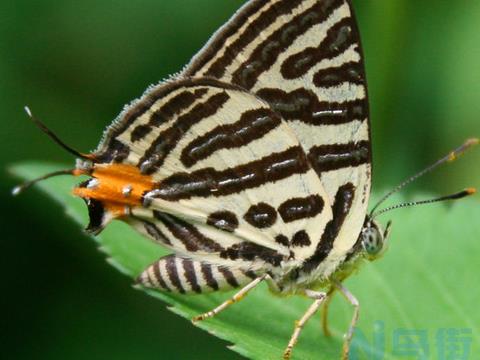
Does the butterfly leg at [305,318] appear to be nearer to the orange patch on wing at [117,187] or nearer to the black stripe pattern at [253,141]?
the black stripe pattern at [253,141]

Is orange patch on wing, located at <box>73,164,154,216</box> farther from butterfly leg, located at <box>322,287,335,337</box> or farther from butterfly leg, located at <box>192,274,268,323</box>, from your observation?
butterfly leg, located at <box>322,287,335,337</box>

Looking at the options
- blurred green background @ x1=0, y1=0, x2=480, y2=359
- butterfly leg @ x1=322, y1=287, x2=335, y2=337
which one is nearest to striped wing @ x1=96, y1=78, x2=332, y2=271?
butterfly leg @ x1=322, y1=287, x2=335, y2=337

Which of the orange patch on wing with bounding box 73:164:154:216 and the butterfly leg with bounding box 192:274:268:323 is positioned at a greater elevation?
the orange patch on wing with bounding box 73:164:154:216

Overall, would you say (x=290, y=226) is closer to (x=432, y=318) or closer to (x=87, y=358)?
(x=432, y=318)

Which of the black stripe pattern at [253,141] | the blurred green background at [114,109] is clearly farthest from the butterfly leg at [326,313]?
the blurred green background at [114,109]

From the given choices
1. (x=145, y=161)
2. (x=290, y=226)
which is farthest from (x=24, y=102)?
(x=290, y=226)

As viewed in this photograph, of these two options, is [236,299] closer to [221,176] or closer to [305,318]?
Result: [305,318]
